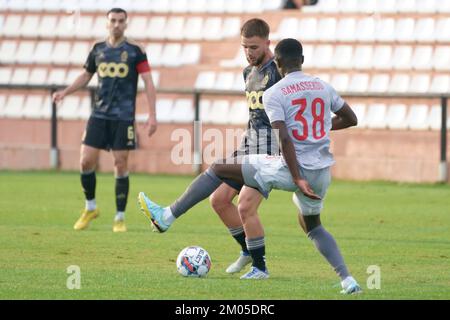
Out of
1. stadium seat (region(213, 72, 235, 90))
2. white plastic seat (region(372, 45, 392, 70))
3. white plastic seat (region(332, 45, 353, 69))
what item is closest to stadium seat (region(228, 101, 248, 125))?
stadium seat (region(213, 72, 235, 90))

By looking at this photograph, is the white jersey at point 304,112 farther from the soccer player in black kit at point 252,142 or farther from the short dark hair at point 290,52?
the soccer player in black kit at point 252,142

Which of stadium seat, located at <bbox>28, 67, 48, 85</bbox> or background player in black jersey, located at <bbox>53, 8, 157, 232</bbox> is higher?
stadium seat, located at <bbox>28, 67, 48, 85</bbox>

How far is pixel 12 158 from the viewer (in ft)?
80.3

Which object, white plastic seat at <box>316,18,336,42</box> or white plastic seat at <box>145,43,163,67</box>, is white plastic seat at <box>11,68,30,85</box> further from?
white plastic seat at <box>316,18,336,42</box>

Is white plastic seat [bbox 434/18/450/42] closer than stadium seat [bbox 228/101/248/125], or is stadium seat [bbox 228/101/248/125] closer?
white plastic seat [bbox 434/18/450/42]

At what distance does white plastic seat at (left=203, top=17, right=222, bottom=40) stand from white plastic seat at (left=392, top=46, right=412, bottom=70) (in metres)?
4.44

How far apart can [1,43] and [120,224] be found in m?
15.3

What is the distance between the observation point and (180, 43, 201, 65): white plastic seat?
1039 inches

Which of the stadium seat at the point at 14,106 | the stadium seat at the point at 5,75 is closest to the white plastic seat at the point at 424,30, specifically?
the stadium seat at the point at 14,106

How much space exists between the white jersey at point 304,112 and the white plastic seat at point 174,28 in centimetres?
1815

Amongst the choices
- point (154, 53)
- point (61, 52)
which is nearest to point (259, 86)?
point (154, 53)

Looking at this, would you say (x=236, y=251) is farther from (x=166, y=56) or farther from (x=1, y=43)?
(x=1, y=43)

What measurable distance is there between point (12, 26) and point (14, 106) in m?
2.87
